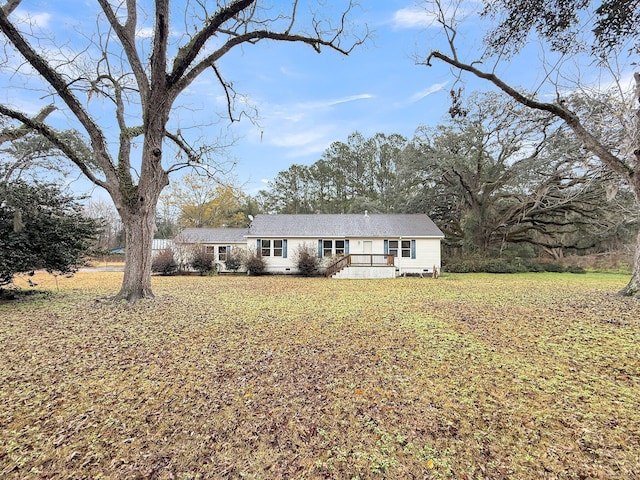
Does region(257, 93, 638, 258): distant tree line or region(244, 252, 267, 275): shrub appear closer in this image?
region(257, 93, 638, 258): distant tree line

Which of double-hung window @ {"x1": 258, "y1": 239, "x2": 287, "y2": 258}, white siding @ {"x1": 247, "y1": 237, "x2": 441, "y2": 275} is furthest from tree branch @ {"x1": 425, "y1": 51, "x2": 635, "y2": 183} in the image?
double-hung window @ {"x1": 258, "y1": 239, "x2": 287, "y2": 258}

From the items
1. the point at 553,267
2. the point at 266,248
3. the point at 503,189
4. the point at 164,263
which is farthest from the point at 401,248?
the point at 164,263

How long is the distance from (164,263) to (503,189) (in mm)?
24045

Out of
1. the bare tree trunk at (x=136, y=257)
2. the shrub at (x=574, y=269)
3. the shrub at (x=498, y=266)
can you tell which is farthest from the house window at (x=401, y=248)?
the bare tree trunk at (x=136, y=257)

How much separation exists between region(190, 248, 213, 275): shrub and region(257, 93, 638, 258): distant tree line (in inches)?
548

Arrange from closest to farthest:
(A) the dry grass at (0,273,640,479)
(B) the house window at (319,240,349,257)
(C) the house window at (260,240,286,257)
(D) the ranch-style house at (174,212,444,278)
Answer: (A) the dry grass at (0,273,640,479)
(D) the ranch-style house at (174,212,444,278)
(B) the house window at (319,240,349,257)
(C) the house window at (260,240,286,257)

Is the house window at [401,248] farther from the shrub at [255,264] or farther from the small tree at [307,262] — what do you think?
the shrub at [255,264]

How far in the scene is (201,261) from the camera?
19.0 m

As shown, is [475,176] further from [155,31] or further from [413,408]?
[413,408]

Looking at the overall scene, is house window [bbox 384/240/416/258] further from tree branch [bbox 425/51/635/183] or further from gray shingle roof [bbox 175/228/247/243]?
tree branch [bbox 425/51/635/183]

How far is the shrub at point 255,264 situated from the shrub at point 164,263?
471 centimetres

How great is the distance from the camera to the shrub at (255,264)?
59.8ft

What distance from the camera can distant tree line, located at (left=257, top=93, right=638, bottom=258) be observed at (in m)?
17.3

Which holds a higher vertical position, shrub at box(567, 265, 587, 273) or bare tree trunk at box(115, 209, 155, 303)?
bare tree trunk at box(115, 209, 155, 303)
